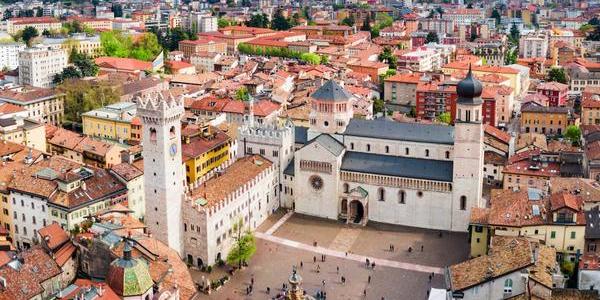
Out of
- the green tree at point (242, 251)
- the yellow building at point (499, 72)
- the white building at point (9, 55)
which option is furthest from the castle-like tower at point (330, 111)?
the white building at point (9, 55)

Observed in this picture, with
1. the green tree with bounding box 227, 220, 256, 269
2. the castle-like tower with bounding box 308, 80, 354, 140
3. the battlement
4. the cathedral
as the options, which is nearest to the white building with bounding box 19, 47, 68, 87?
the cathedral

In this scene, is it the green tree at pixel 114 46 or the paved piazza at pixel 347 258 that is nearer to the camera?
the paved piazza at pixel 347 258

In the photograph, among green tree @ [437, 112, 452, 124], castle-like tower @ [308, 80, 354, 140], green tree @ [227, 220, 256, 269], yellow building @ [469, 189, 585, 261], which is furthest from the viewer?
green tree @ [437, 112, 452, 124]

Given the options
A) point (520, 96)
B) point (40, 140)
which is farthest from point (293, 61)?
point (40, 140)

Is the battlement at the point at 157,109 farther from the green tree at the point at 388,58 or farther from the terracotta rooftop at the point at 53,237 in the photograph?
the green tree at the point at 388,58

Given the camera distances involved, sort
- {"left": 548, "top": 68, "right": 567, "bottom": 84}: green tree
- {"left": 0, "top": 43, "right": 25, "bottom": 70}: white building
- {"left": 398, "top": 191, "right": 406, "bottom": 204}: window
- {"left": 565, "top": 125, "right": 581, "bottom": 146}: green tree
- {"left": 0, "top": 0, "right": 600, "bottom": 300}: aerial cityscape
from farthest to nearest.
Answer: {"left": 0, "top": 43, "right": 25, "bottom": 70}: white building
{"left": 548, "top": 68, "right": 567, "bottom": 84}: green tree
{"left": 565, "top": 125, "right": 581, "bottom": 146}: green tree
{"left": 398, "top": 191, "right": 406, "bottom": 204}: window
{"left": 0, "top": 0, "right": 600, "bottom": 300}: aerial cityscape

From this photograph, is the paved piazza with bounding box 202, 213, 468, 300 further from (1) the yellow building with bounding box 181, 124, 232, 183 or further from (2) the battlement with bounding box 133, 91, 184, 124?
(2) the battlement with bounding box 133, 91, 184, 124
